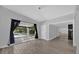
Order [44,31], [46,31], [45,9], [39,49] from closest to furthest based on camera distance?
[39,49]
[45,9]
[46,31]
[44,31]

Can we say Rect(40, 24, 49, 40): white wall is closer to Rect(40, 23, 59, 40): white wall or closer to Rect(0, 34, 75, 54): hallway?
Rect(40, 23, 59, 40): white wall

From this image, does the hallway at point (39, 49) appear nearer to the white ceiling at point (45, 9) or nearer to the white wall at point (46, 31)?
the white ceiling at point (45, 9)

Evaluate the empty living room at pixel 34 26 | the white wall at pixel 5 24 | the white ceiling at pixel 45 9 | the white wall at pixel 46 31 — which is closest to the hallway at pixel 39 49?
the empty living room at pixel 34 26

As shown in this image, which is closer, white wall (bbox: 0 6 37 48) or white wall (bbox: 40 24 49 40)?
white wall (bbox: 0 6 37 48)

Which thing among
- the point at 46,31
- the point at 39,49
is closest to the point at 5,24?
the point at 39,49

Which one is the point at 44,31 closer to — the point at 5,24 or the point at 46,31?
the point at 46,31

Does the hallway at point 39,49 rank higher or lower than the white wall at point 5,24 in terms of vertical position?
lower

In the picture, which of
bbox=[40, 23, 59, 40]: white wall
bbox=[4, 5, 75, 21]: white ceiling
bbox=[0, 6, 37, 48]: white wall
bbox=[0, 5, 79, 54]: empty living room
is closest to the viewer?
bbox=[0, 5, 79, 54]: empty living room

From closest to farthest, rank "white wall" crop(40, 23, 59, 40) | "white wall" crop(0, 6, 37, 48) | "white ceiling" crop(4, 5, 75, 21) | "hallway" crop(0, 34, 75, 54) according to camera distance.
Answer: "hallway" crop(0, 34, 75, 54), "white ceiling" crop(4, 5, 75, 21), "white wall" crop(0, 6, 37, 48), "white wall" crop(40, 23, 59, 40)

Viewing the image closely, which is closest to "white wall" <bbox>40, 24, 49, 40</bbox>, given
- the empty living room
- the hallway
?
the empty living room

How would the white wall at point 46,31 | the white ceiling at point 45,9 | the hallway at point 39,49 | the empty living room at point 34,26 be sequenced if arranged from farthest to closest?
the white wall at point 46,31 < the white ceiling at point 45,9 < the empty living room at point 34,26 < the hallway at point 39,49
